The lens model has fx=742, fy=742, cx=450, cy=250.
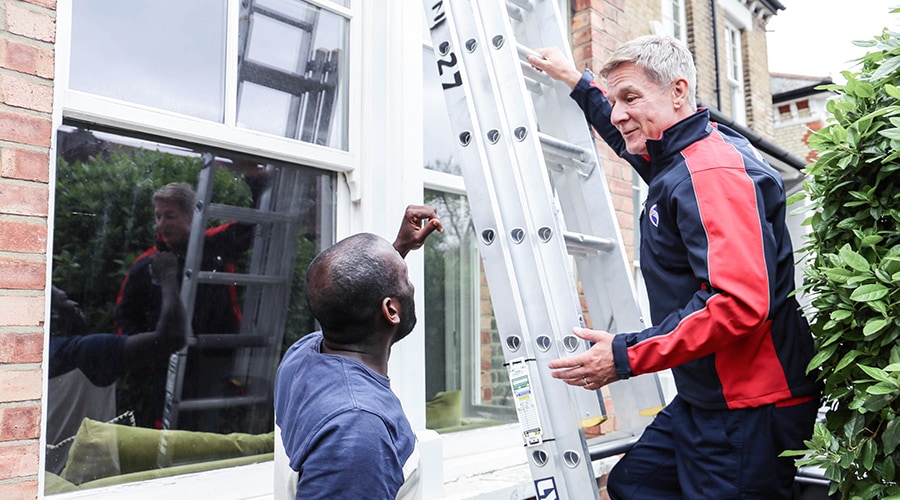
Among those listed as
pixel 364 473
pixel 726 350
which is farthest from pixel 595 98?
pixel 364 473

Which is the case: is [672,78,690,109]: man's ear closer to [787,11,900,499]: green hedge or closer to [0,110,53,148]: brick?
[787,11,900,499]: green hedge

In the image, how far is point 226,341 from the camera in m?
2.56

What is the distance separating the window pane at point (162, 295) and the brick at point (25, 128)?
9.7 inches

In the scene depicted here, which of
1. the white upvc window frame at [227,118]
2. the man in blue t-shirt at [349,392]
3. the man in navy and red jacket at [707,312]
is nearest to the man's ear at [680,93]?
the man in navy and red jacket at [707,312]

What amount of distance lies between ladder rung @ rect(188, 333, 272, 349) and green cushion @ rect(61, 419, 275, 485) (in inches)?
11.4

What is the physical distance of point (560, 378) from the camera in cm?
184

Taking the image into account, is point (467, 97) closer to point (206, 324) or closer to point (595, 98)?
point (595, 98)

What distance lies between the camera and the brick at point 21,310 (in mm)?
1786

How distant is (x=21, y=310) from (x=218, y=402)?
2.74 feet

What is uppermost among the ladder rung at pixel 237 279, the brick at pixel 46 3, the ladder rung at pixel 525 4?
the ladder rung at pixel 525 4

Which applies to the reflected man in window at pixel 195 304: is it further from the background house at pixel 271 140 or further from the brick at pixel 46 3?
the brick at pixel 46 3

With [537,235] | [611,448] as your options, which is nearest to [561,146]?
[537,235]

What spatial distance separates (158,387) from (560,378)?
1328 mm

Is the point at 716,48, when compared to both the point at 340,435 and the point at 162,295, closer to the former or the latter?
the point at 162,295
